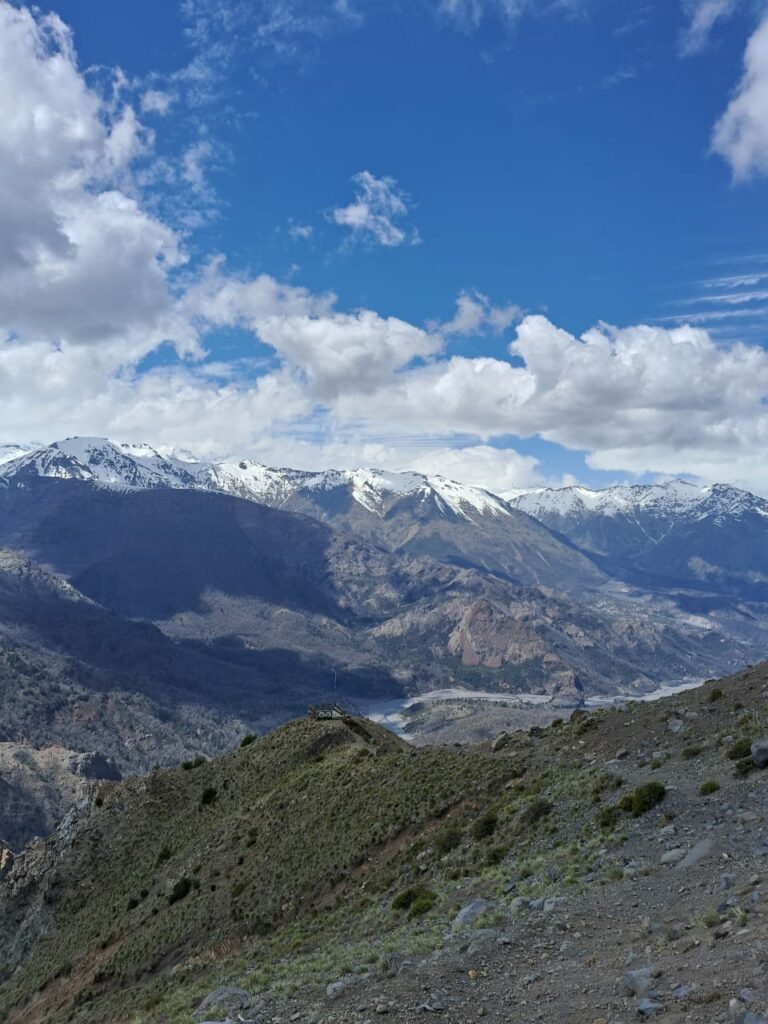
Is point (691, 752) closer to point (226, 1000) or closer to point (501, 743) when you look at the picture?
point (501, 743)

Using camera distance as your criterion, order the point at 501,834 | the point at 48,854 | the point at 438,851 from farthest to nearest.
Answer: the point at 48,854 → the point at 438,851 → the point at 501,834

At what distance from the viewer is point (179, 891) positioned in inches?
2277

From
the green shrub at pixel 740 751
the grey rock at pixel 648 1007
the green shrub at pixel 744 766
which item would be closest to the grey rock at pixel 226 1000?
the grey rock at pixel 648 1007

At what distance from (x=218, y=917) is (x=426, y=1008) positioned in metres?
34.3

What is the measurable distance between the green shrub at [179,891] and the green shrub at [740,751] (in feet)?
142

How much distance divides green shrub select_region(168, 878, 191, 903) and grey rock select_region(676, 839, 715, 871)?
43.4m

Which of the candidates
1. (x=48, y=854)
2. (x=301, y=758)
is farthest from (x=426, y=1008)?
(x=48, y=854)

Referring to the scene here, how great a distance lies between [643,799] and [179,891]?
40.8 meters

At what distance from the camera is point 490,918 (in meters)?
28.3

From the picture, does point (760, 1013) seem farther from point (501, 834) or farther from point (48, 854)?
point (48, 854)

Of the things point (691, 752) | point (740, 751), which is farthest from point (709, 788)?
point (691, 752)

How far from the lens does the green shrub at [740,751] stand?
35.8m

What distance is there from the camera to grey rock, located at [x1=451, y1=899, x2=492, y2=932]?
94.6 feet

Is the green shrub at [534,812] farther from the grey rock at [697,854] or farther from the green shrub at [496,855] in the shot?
the grey rock at [697,854]
